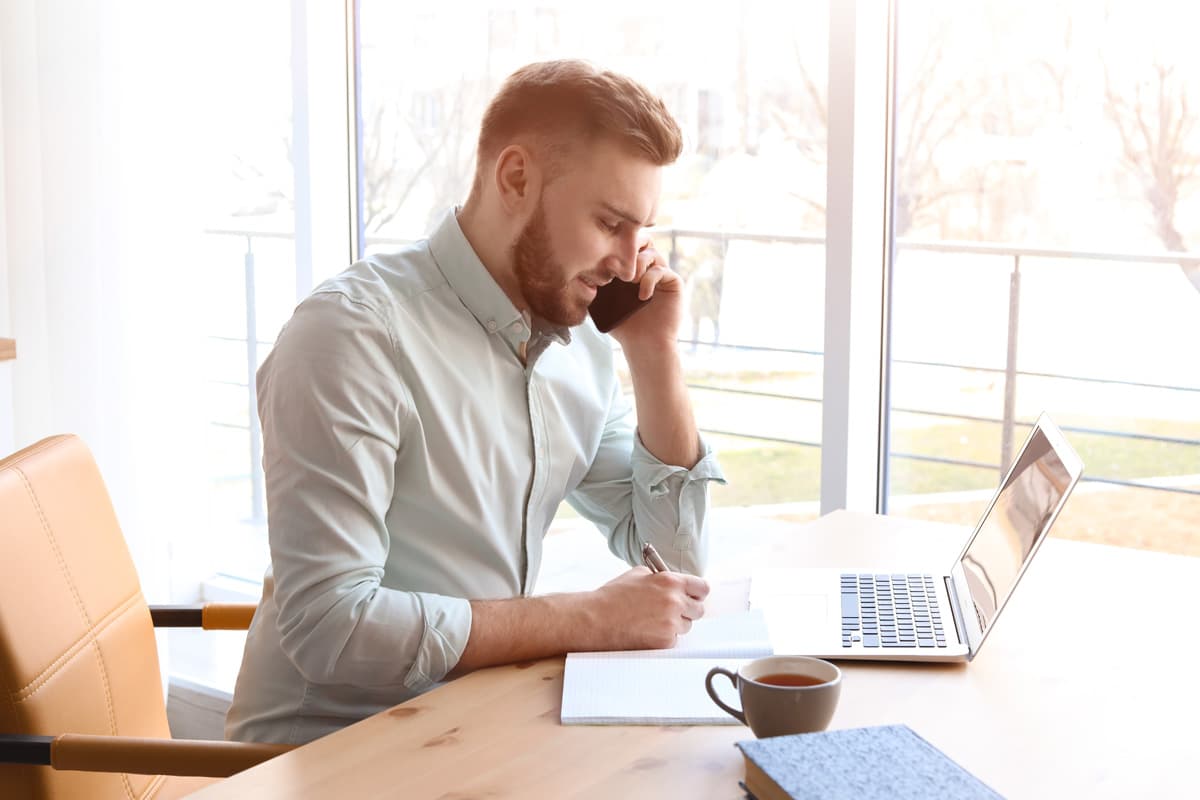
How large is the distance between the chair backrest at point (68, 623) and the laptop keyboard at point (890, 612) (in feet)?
2.98

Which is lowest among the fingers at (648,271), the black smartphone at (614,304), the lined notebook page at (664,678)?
the lined notebook page at (664,678)

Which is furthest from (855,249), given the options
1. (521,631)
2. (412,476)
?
(521,631)

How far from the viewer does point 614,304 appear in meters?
1.76

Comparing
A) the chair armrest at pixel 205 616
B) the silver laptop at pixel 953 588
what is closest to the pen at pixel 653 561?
the silver laptop at pixel 953 588

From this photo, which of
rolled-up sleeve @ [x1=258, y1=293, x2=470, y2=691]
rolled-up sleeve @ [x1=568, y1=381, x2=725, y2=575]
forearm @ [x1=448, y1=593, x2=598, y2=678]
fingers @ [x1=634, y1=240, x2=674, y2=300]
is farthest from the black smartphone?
forearm @ [x1=448, y1=593, x2=598, y2=678]

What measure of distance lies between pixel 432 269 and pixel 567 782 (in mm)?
750

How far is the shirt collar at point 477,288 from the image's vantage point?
61.1 inches

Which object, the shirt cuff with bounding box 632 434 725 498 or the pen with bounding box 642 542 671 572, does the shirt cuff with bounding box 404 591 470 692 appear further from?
the shirt cuff with bounding box 632 434 725 498

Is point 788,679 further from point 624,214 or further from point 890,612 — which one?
point 624,214

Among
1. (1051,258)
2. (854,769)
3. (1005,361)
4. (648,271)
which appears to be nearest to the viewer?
(854,769)

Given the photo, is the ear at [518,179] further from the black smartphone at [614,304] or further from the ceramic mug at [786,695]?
the ceramic mug at [786,695]

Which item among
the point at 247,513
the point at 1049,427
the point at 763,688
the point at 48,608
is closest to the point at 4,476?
the point at 48,608

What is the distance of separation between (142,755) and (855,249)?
58.7 inches

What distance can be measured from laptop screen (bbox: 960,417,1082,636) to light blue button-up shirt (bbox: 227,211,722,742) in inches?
15.6
